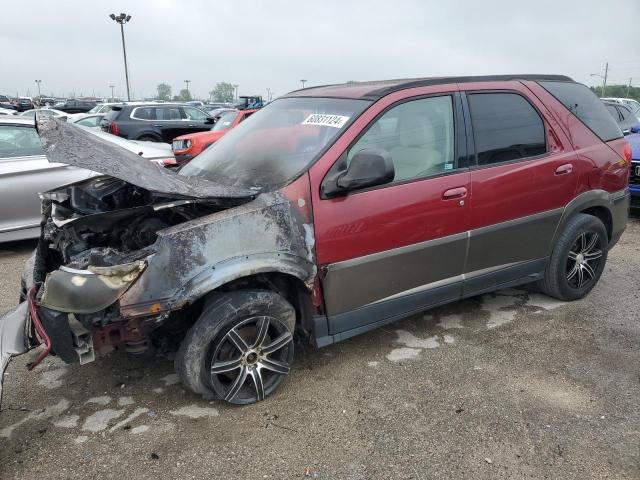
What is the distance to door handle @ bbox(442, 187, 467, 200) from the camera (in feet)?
10.7

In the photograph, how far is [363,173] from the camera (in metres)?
2.80

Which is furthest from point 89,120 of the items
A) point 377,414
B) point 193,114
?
point 377,414

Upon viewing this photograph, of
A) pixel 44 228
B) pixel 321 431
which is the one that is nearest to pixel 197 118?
pixel 44 228

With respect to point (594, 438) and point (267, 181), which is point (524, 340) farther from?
point (267, 181)

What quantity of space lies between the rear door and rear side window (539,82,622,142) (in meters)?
0.36

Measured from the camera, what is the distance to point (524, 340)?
3689mm

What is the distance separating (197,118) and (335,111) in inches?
520

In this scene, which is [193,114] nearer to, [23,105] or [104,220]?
[104,220]

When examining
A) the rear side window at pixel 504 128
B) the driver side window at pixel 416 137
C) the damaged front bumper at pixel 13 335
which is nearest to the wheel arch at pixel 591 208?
the rear side window at pixel 504 128

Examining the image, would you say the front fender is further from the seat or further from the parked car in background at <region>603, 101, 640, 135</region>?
the parked car in background at <region>603, 101, 640, 135</region>

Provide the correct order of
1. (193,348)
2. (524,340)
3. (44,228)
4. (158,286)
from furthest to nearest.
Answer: (524,340)
(44,228)
(193,348)
(158,286)

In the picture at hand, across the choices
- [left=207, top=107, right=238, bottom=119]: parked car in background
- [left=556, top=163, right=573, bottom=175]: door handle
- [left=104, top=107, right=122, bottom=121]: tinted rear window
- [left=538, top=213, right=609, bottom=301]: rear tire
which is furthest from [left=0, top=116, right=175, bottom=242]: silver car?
[left=104, top=107, right=122, bottom=121]: tinted rear window

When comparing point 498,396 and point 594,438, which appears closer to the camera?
point 594,438

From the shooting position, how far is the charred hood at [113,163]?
2.50 metres
